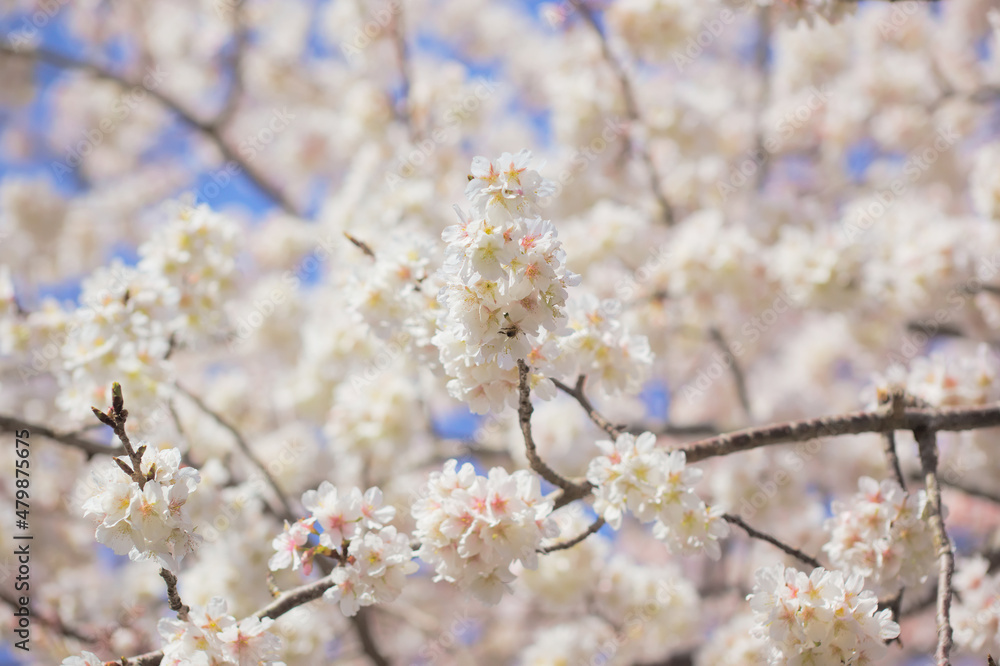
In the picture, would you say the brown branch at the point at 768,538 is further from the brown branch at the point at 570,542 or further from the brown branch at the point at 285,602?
the brown branch at the point at 285,602

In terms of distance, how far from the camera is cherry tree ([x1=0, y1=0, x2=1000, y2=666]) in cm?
192

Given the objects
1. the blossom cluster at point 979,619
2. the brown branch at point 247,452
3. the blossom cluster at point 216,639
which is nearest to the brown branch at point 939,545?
the blossom cluster at point 979,619

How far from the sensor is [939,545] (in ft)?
6.59

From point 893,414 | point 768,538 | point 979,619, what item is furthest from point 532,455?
point 979,619

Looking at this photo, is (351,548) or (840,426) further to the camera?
(840,426)

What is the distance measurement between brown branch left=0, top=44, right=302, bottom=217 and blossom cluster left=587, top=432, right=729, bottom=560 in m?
5.53

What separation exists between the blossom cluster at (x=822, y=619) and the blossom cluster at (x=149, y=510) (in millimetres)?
1631

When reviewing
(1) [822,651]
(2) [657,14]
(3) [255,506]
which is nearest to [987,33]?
(2) [657,14]

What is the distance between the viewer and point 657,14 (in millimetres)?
4914

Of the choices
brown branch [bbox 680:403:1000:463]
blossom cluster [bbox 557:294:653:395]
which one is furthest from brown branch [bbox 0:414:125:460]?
brown branch [bbox 680:403:1000:463]

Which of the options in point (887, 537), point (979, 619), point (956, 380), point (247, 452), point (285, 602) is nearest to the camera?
point (285, 602)

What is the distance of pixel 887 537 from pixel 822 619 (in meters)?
0.50

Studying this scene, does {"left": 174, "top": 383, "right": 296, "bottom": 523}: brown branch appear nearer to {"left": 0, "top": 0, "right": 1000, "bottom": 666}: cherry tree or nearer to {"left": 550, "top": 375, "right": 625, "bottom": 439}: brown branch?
{"left": 0, "top": 0, "right": 1000, "bottom": 666}: cherry tree

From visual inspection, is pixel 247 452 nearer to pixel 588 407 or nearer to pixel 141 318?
pixel 141 318
